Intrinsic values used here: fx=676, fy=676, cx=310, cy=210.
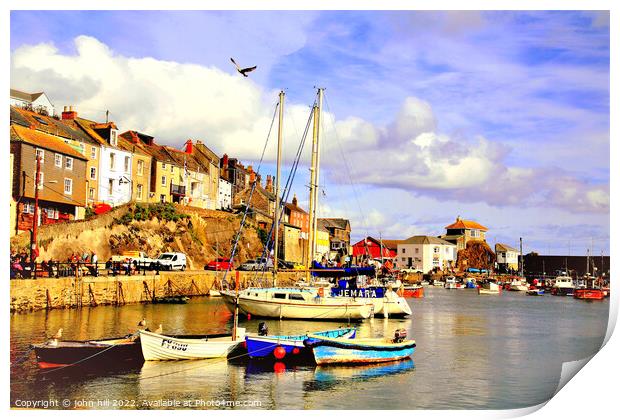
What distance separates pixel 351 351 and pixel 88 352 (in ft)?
22.9

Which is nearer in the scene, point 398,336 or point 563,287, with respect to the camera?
point 398,336

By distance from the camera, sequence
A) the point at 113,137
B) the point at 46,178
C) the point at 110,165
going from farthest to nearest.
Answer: the point at 113,137 → the point at 110,165 → the point at 46,178

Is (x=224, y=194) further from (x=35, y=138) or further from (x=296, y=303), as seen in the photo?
(x=35, y=138)

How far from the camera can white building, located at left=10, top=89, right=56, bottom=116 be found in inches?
795

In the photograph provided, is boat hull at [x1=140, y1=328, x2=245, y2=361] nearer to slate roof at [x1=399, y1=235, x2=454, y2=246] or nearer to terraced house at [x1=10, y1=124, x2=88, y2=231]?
terraced house at [x1=10, y1=124, x2=88, y2=231]

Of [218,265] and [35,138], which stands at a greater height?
[35,138]

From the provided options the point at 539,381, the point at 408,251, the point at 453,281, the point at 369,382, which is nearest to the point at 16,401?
the point at 369,382

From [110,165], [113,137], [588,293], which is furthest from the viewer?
[588,293]

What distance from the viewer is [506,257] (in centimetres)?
8994

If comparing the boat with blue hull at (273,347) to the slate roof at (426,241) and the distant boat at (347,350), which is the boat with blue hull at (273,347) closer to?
the distant boat at (347,350)

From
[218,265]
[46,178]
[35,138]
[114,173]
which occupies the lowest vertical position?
[218,265]

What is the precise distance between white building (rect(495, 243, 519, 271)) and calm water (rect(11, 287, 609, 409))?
2437 inches

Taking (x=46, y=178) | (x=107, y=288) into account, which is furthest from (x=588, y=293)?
(x=46, y=178)

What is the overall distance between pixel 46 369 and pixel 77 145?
16.1 metres
